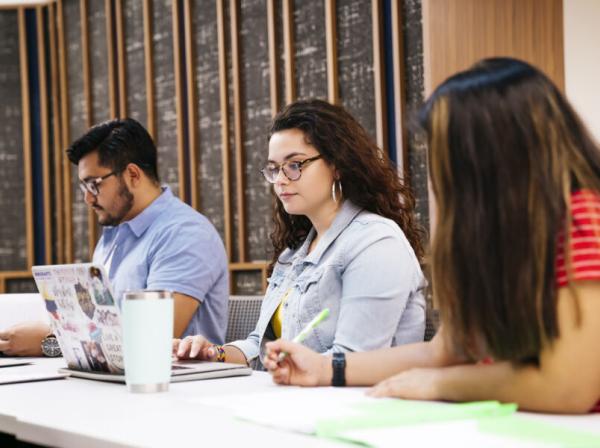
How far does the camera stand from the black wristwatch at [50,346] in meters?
2.45

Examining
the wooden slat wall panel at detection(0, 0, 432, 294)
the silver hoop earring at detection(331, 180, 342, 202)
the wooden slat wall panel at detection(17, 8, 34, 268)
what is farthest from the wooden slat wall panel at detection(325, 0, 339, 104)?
the wooden slat wall panel at detection(17, 8, 34, 268)

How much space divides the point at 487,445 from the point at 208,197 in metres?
3.91

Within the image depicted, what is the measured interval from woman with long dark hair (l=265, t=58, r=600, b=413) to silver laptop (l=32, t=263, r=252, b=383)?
648 millimetres

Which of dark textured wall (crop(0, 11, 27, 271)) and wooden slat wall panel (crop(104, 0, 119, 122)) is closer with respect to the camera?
wooden slat wall panel (crop(104, 0, 119, 122))

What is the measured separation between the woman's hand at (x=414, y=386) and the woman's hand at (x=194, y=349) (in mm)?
686

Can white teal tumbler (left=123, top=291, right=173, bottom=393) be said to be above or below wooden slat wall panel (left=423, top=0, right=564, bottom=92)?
below

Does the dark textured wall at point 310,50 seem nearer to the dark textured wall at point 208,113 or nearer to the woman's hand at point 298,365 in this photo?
the dark textured wall at point 208,113

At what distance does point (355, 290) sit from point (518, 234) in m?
0.88

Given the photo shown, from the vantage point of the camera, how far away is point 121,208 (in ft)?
10.4

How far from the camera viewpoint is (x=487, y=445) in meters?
1.02

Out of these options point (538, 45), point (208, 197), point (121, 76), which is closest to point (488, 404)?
point (538, 45)

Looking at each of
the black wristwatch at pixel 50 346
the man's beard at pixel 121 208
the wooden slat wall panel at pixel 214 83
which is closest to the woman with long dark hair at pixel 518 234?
the black wristwatch at pixel 50 346

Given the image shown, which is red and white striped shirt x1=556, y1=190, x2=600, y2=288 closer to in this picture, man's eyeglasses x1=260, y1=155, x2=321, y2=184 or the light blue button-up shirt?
→ man's eyeglasses x1=260, y1=155, x2=321, y2=184

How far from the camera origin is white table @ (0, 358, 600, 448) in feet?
3.69
